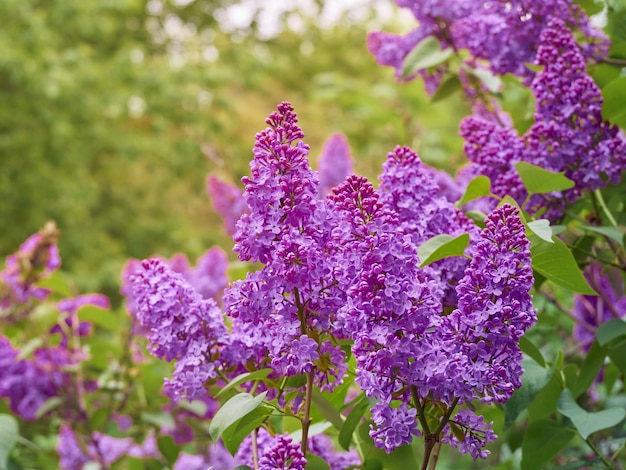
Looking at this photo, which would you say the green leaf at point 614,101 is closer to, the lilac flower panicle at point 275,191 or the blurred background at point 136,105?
the lilac flower panicle at point 275,191

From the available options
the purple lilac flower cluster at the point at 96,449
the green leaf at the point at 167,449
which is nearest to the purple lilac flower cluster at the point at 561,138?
the green leaf at the point at 167,449

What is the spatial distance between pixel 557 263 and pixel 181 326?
49 cm

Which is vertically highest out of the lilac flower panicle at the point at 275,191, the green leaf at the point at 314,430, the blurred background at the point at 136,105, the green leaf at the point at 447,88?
the blurred background at the point at 136,105

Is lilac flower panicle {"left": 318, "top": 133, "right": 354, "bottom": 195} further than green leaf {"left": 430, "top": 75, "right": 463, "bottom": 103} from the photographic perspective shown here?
Yes

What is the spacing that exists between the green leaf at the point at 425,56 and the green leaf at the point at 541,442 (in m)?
0.73

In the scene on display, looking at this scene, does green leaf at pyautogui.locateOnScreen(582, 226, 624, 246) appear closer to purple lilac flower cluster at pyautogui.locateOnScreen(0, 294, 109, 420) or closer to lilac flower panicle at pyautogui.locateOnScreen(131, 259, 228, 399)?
lilac flower panicle at pyautogui.locateOnScreen(131, 259, 228, 399)

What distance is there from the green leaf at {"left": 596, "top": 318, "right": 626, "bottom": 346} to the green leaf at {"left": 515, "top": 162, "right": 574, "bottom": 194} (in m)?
0.24

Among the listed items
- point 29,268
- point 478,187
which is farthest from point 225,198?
point 478,187

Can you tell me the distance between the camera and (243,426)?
39.4 inches

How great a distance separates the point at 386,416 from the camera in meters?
0.90

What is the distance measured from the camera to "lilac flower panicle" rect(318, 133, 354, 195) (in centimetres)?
229

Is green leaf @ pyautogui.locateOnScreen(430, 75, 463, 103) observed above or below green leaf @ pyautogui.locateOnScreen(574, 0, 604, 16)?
above

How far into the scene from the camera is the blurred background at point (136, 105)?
1097 centimetres

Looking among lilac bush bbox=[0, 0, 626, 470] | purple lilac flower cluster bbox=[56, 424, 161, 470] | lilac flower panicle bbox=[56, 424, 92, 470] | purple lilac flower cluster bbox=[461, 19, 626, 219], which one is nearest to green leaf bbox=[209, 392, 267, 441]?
lilac bush bbox=[0, 0, 626, 470]
